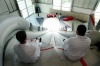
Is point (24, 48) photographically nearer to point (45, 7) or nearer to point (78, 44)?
point (78, 44)

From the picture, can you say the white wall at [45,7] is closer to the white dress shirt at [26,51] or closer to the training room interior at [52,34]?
the training room interior at [52,34]

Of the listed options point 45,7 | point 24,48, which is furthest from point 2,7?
point 45,7

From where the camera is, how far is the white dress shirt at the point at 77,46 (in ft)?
4.41

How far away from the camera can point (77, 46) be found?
4.44 ft

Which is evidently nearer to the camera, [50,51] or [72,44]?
[72,44]

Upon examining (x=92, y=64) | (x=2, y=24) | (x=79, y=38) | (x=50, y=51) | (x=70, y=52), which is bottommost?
(x=92, y=64)

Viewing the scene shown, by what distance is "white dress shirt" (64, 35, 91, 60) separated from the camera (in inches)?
52.9

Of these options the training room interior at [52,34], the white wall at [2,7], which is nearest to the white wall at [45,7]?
the training room interior at [52,34]

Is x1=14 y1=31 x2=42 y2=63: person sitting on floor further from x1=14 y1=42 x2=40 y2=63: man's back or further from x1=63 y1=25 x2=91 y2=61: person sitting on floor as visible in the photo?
x1=63 y1=25 x2=91 y2=61: person sitting on floor

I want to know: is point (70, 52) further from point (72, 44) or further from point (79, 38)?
point (79, 38)

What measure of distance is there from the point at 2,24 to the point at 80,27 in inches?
50.0

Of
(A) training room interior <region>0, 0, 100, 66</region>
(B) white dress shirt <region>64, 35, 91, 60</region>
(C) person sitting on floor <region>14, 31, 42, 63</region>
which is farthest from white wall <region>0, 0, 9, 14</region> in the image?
(B) white dress shirt <region>64, 35, 91, 60</region>

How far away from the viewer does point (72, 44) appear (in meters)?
1.38

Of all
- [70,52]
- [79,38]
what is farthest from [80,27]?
[70,52]
